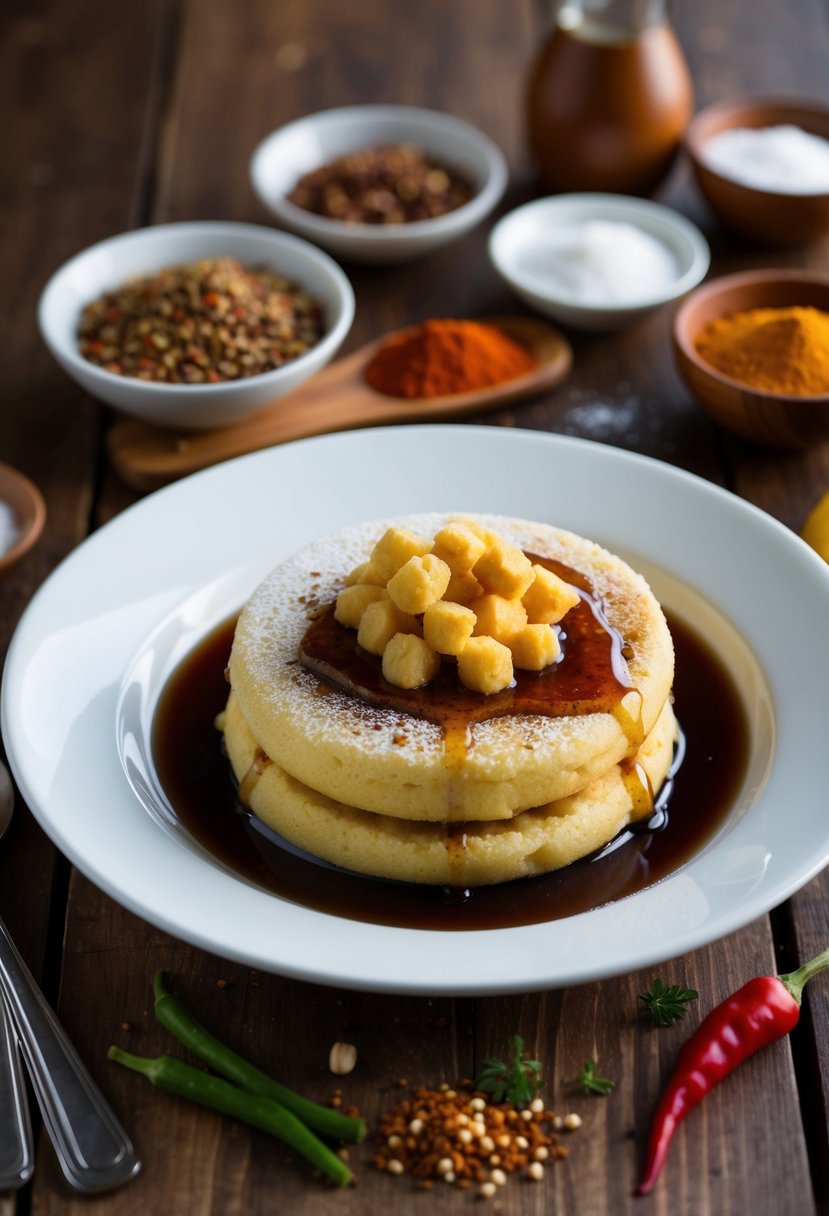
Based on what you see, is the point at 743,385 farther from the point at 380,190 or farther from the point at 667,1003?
Answer: the point at 667,1003

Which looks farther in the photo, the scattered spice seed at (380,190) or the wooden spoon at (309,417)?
the scattered spice seed at (380,190)

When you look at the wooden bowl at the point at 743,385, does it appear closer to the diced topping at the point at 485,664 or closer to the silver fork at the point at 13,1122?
the diced topping at the point at 485,664

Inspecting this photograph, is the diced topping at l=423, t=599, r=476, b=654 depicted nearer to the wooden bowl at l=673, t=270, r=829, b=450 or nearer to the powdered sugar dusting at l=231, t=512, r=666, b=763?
the powdered sugar dusting at l=231, t=512, r=666, b=763

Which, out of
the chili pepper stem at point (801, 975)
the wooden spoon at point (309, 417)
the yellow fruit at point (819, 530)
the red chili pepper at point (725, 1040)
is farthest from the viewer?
the wooden spoon at point (309, 417)

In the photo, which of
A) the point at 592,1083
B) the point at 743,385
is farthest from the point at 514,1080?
the point at 743,385

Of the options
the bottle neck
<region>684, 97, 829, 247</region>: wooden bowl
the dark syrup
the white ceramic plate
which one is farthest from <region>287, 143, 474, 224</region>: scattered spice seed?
the dark syrup

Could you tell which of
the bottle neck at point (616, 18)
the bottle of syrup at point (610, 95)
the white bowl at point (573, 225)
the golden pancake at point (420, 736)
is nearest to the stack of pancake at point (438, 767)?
the golden pancake at point (420, 736)

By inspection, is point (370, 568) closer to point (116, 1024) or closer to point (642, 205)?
point (116, 1024)
